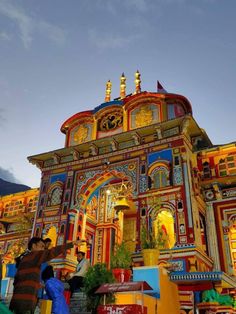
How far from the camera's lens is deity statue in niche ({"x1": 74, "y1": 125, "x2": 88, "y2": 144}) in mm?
17875

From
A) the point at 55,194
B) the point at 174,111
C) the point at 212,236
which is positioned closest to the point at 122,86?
the point at 174,111

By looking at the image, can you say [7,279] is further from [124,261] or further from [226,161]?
[226,161]

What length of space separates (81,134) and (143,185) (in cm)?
547

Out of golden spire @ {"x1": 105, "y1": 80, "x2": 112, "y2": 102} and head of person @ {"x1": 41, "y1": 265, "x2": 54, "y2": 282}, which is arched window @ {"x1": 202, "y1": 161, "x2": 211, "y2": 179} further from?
head of person @ {"x1": 41, "y1": 265, "x2": 54, "y2": 282}

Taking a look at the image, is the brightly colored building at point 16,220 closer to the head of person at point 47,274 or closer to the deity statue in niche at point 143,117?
the deity statue in niche at point 143,117

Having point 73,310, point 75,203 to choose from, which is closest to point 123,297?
point 73,310

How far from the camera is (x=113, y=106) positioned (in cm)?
1772

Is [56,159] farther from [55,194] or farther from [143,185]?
[143,185]

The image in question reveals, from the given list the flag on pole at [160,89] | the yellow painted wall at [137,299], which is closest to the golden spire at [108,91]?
the flag on pole at [160,89]

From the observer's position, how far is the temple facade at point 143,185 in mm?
13367

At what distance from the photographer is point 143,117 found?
16.4 metres

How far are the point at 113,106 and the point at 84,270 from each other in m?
10.8

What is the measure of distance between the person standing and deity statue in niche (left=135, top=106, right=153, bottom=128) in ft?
38.1

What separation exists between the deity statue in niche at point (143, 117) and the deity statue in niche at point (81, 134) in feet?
10.5
